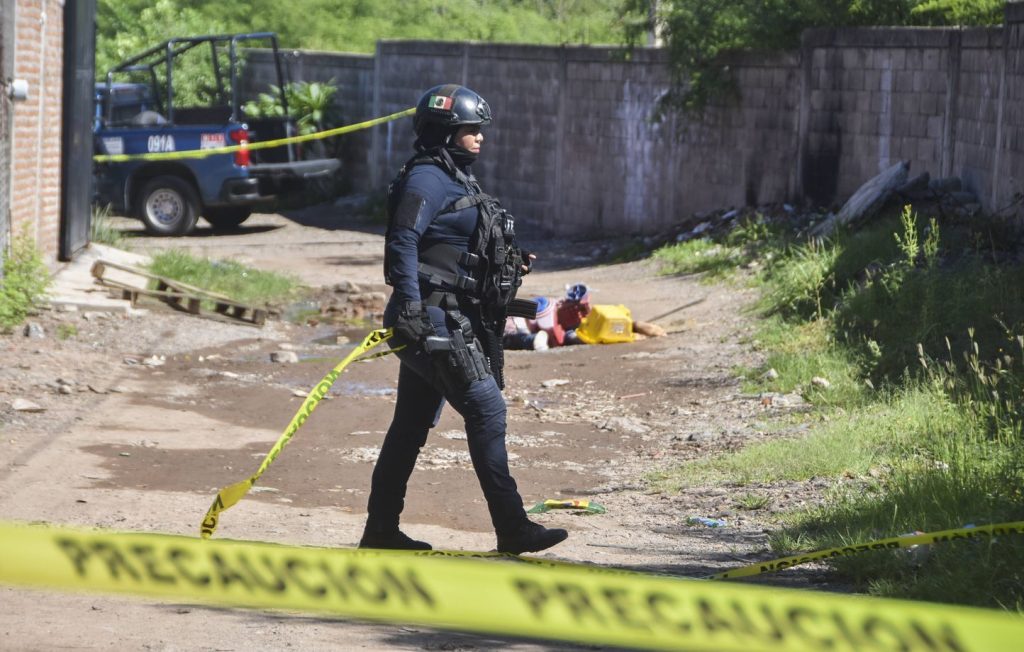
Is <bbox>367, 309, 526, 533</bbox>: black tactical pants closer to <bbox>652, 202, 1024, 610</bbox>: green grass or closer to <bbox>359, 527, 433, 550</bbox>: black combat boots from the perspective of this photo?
<bbox>359, 527, 433, 550</bbox>: black combat boots

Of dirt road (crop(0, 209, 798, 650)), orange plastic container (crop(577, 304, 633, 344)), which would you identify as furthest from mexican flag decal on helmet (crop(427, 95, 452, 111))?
orange plastic container (crop(577, 304, 633, 344))

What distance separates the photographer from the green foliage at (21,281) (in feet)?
33.7

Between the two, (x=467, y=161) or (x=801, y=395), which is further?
(x=801, y=395)

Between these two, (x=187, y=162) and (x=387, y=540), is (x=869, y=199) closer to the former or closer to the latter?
(x=387, y=540)

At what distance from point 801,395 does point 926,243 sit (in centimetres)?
240

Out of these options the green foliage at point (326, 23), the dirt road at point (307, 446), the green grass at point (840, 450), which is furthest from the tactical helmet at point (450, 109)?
the green foliage at point (326, 23)

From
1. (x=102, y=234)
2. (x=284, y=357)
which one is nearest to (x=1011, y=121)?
(x=284, y=357)

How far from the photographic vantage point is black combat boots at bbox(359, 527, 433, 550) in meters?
5.59

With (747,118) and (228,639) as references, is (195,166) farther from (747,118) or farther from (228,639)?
(228,639)

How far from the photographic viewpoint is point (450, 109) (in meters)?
5.48

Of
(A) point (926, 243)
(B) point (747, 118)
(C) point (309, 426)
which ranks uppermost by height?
(B) point (747, 118)

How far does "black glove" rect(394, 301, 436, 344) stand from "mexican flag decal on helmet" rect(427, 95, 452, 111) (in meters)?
0.80

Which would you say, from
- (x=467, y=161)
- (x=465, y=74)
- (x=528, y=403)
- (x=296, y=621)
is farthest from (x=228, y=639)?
→ (x=465, y=74)

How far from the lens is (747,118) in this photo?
54.5 feet
